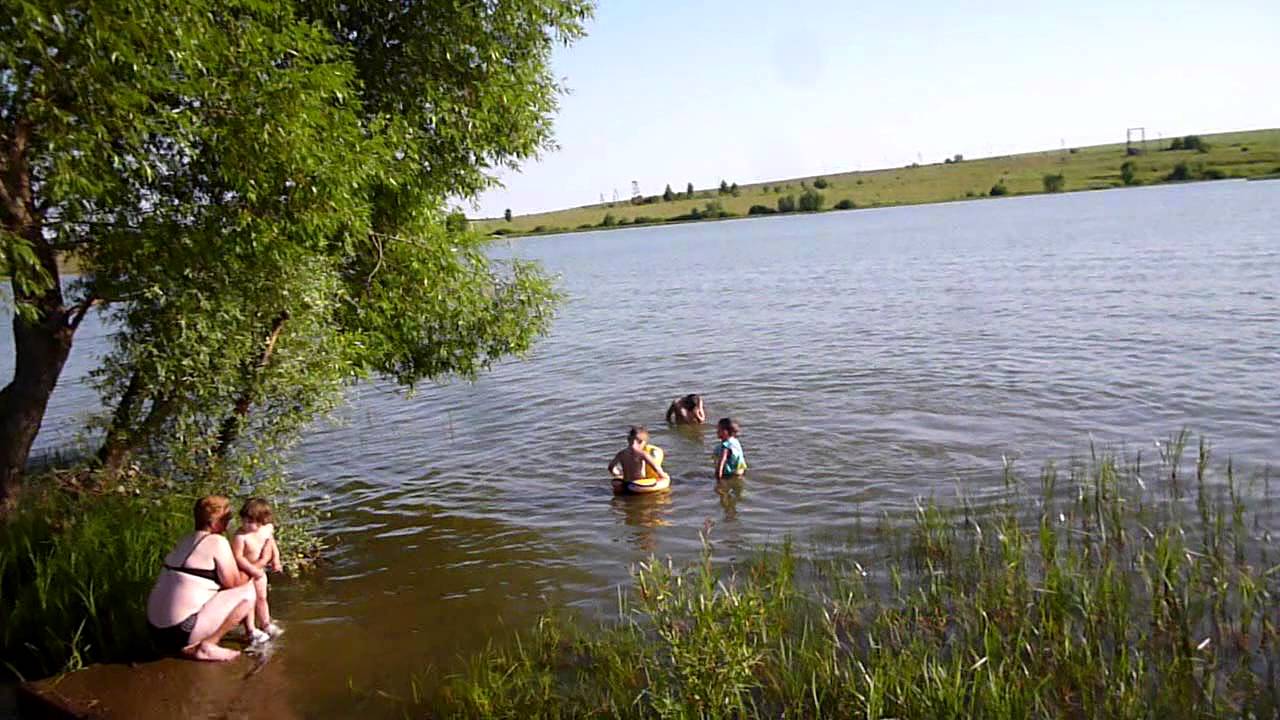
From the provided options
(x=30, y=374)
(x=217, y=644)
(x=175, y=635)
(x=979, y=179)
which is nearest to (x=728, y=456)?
(x=217, y=644)

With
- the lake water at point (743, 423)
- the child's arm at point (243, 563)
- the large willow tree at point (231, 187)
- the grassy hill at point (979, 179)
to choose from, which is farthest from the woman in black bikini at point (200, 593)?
the grassy hill at point (979, 179)

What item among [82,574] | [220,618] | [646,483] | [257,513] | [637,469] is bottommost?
[646,483]

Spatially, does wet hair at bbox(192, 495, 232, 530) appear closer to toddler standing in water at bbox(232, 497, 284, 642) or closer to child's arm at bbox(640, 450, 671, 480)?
toddler standing in water at bbox(232, 497, 284, 642)

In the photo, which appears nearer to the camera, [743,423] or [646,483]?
[646,483]

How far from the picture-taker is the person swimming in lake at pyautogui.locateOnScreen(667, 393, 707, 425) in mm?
19656

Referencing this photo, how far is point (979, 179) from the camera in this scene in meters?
136

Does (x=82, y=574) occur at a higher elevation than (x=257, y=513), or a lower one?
lower

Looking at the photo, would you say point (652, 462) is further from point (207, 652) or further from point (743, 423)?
point (207, 652)

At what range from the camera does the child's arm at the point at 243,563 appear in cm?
912

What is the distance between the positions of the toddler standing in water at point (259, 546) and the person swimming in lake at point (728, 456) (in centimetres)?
767

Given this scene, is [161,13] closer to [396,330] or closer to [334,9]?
[334,9]

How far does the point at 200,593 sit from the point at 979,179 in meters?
141

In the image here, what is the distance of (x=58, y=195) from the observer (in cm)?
842

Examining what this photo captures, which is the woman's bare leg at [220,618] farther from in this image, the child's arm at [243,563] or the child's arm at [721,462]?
the child's arm at [721,462]
